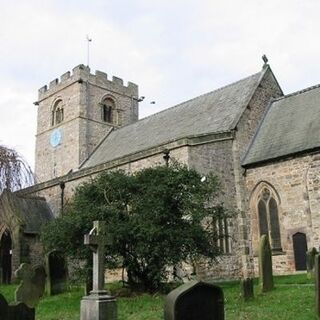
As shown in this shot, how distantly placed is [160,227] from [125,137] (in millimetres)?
16704

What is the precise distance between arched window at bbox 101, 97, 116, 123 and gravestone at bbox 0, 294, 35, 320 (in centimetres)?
2776

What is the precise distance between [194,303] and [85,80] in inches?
1165

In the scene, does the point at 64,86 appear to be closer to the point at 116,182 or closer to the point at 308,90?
the point at 308,90

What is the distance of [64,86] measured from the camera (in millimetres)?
36031

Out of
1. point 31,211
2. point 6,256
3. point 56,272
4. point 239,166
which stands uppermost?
point 239,166

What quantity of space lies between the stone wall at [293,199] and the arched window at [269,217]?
219 mm

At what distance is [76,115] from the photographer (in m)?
34.0

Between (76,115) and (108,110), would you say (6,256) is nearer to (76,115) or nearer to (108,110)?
(76,115)

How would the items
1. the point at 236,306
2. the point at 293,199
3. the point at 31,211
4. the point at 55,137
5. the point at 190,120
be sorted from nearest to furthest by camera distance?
the point at 236,306 → the point at 293,199 → the point at 190,120 → the point at 31,211 → the point at 55,137

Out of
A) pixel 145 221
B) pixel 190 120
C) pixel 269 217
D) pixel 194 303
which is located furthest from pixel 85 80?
pixel 194 303

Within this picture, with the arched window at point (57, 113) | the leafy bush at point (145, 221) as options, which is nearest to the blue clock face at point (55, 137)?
the arched window at point (57, 113)

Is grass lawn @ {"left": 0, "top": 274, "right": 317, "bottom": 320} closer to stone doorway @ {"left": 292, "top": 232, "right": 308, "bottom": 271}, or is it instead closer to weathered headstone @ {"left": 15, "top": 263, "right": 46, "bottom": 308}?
weathered headstone @ {"left": 15, "top": 263, "right": 46, "bottom": 308}

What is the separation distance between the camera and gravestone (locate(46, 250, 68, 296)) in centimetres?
1571

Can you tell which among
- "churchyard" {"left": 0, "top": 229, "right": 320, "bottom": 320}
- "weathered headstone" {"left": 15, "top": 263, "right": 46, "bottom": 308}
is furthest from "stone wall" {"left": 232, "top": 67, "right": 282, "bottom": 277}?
"weathered headstone" {"left": 15, "top": 263, "right": 46, "bottom": 308}
